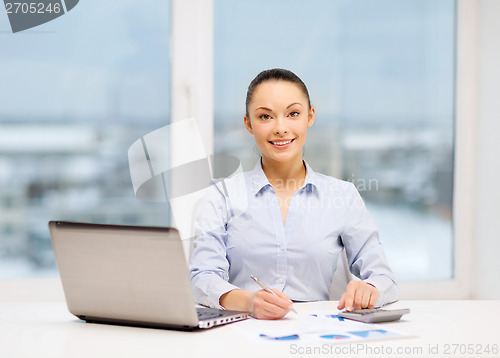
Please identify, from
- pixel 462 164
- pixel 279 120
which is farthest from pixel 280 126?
pixel 462 164

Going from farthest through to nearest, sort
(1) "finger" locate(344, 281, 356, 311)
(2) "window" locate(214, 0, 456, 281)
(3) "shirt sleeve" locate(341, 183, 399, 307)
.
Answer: (2) "window" locate(214, 0, 456, 281) < (3) "shirt sleeve" locate(341, 183, 399, 307) < (1) "finger" locate(344, 281, 356, 311)

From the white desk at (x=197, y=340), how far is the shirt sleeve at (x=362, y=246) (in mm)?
303

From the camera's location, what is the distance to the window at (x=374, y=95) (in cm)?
250

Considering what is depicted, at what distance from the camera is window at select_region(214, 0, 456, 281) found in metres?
2.50

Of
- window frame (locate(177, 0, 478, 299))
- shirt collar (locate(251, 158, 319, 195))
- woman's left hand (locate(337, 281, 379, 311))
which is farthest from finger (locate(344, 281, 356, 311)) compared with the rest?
window frame (locate(177, 0, 478, 299))

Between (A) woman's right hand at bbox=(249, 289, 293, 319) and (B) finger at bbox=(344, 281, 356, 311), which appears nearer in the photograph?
(A) woman's right hand at bbox=(249, 289, 293, 319)

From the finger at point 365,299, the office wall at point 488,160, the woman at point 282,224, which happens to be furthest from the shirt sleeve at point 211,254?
the office wall at point 488,160

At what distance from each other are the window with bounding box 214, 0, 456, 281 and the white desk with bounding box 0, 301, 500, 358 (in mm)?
1392

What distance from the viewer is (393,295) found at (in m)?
1.47

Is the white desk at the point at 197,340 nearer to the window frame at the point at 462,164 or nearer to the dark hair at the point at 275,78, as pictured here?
the dark hair at the point at 275,78

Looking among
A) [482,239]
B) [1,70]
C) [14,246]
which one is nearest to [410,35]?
[482,239]

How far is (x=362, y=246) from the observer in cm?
168

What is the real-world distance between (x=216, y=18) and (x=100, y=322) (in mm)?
1698

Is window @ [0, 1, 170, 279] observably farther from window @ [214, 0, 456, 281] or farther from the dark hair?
the dark hair
